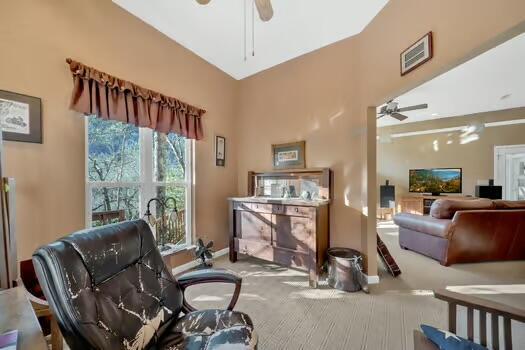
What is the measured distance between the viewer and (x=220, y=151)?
3.60m

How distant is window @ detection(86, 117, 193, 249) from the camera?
2.22 metres

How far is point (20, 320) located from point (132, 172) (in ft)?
6.03

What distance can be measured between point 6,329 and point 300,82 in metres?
3.49

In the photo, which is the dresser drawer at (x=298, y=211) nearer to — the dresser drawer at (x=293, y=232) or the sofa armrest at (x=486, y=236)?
the dresser drawer at (x=293, y=232)

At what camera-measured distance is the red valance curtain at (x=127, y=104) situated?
2.00m

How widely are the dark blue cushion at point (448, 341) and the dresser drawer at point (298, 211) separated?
1619 mm

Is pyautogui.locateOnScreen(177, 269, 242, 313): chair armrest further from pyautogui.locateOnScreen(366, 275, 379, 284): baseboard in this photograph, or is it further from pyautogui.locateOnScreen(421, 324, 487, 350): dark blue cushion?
pyautogui.locateOnScreen(366, 275, 379, 284): baseboard

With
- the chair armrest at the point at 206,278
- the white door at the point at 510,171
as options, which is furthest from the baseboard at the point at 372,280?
the white door at the point at 510,171

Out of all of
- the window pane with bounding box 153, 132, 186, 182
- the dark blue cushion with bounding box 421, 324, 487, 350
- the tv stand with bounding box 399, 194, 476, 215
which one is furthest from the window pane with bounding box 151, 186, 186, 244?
the tv stand with bounding box 399, 194, 476, 215

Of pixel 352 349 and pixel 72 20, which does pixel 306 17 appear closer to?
pixel 72 20

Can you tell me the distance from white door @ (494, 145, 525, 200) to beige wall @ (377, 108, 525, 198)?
13 cm

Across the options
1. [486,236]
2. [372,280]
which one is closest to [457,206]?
[486,236]

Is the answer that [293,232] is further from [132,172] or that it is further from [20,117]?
[20,117]

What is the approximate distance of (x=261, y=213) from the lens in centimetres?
302
